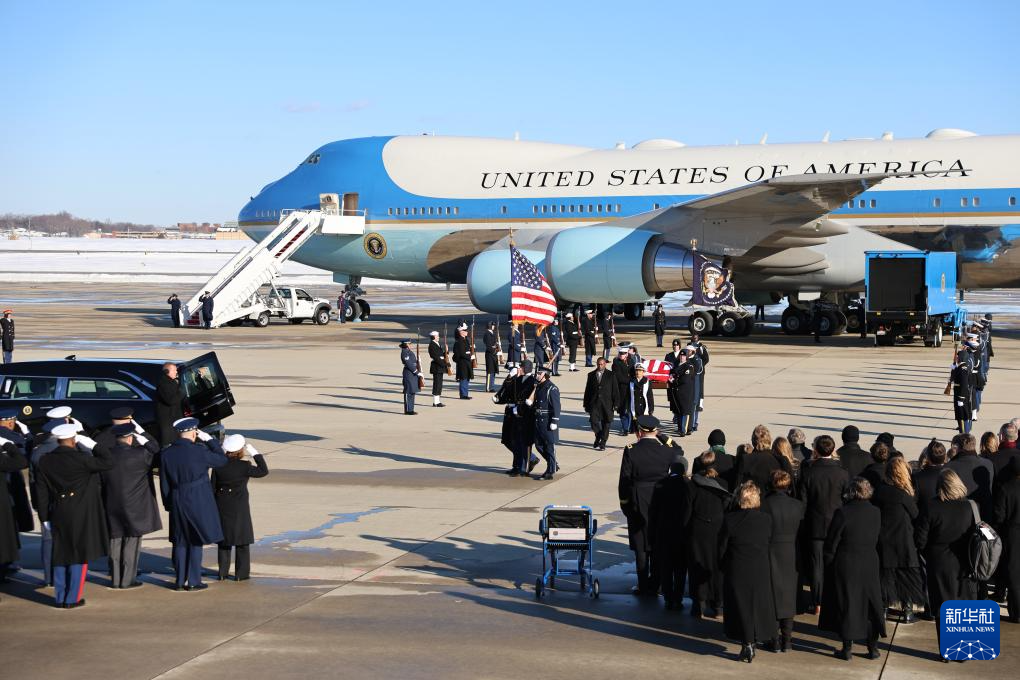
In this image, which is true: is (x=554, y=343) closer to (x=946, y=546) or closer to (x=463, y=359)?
(x=463, y=359)

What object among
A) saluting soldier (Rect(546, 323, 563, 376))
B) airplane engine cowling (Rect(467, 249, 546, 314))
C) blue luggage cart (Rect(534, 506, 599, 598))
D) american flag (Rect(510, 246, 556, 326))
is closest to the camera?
blue luggage cart (Rect(534, 506, 599, 598))

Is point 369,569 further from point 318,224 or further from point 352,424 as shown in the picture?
point 318,224

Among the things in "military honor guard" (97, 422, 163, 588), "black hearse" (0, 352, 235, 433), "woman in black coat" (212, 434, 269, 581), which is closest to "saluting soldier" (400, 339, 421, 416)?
"black hearse" (0, 352, 235, 433)

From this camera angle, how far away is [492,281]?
35531 mm

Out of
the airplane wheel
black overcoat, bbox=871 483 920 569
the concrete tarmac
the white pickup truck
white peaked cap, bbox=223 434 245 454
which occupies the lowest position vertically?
the concrete tarmac

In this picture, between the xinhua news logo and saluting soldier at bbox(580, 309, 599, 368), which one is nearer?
the xinhua news logo

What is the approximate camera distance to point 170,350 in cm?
3206

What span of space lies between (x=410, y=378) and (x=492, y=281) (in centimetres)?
1468

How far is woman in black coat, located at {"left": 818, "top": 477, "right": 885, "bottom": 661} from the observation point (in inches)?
346

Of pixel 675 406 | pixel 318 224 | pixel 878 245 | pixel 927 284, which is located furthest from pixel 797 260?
pixel 675 406

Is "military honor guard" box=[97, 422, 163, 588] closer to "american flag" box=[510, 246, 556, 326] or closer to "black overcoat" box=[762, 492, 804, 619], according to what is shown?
"black overcoat" box=[762, 492, 804, 619]

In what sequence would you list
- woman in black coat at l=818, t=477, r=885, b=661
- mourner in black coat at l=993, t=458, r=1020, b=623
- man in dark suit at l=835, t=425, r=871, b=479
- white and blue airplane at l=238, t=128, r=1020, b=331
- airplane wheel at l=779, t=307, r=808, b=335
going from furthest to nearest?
airplane wheel at l=779, t=307, r=808, b=335 → white and blue airplane at l=238, t=128, r=1020, b=331 → man in dark suit at l=835, t=425, r=871, b=479 → mourner in black coat at l=993, t=458, r=1020, b=623 → woman in black coat at l=818, t=477, r=885, b=661

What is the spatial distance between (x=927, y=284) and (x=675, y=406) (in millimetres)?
16039

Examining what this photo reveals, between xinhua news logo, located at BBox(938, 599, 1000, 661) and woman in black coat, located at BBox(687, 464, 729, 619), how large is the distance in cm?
180
